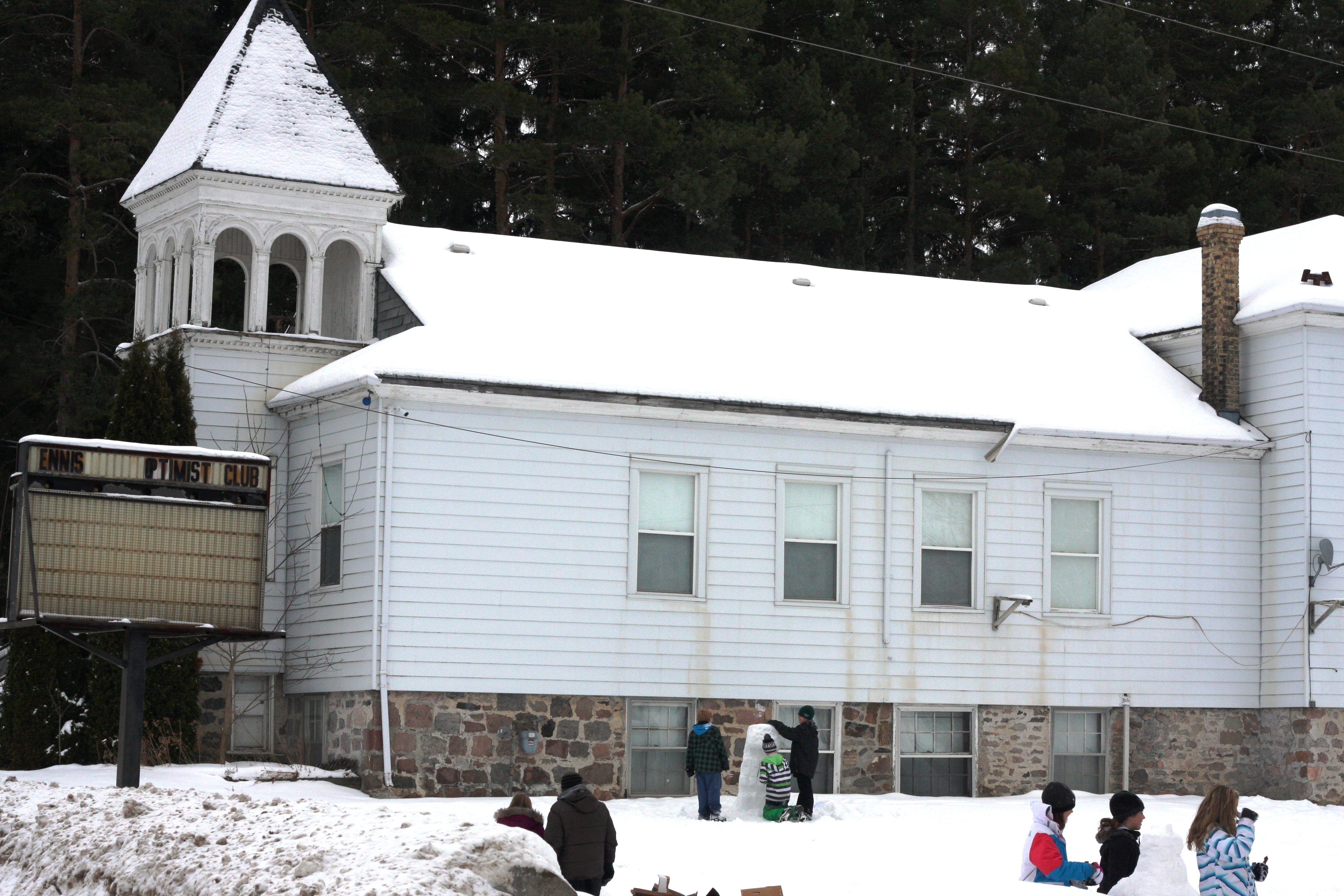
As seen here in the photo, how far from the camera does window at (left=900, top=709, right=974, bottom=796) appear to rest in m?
23.6

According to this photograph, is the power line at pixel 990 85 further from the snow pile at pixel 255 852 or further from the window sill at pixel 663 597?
the snow pile at pixel 255 852

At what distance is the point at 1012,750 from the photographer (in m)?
23.9

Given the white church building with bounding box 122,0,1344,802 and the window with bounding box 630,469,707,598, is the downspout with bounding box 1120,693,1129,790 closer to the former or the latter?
the white church building with bounding box 122,0,1344,802

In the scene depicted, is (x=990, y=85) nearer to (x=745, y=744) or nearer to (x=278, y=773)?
(x=745, y=744)

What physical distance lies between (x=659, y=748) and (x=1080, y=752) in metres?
6.03

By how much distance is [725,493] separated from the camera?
74.7 feet

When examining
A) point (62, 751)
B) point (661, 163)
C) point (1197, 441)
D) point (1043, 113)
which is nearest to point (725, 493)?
point (1197, 441)

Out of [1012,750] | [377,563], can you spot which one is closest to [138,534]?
[377,563]

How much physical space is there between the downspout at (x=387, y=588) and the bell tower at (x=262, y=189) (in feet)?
11.4

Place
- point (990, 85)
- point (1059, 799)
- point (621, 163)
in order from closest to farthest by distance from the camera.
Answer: point (1059, 799), point (621, 163), point (990, 85)

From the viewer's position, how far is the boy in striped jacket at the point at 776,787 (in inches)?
772

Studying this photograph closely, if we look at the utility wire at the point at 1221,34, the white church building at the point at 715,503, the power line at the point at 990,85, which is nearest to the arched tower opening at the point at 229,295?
the white church building at the point at 715,503

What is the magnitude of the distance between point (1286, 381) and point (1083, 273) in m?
21.7

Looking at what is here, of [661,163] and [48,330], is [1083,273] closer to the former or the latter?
[661,163]
